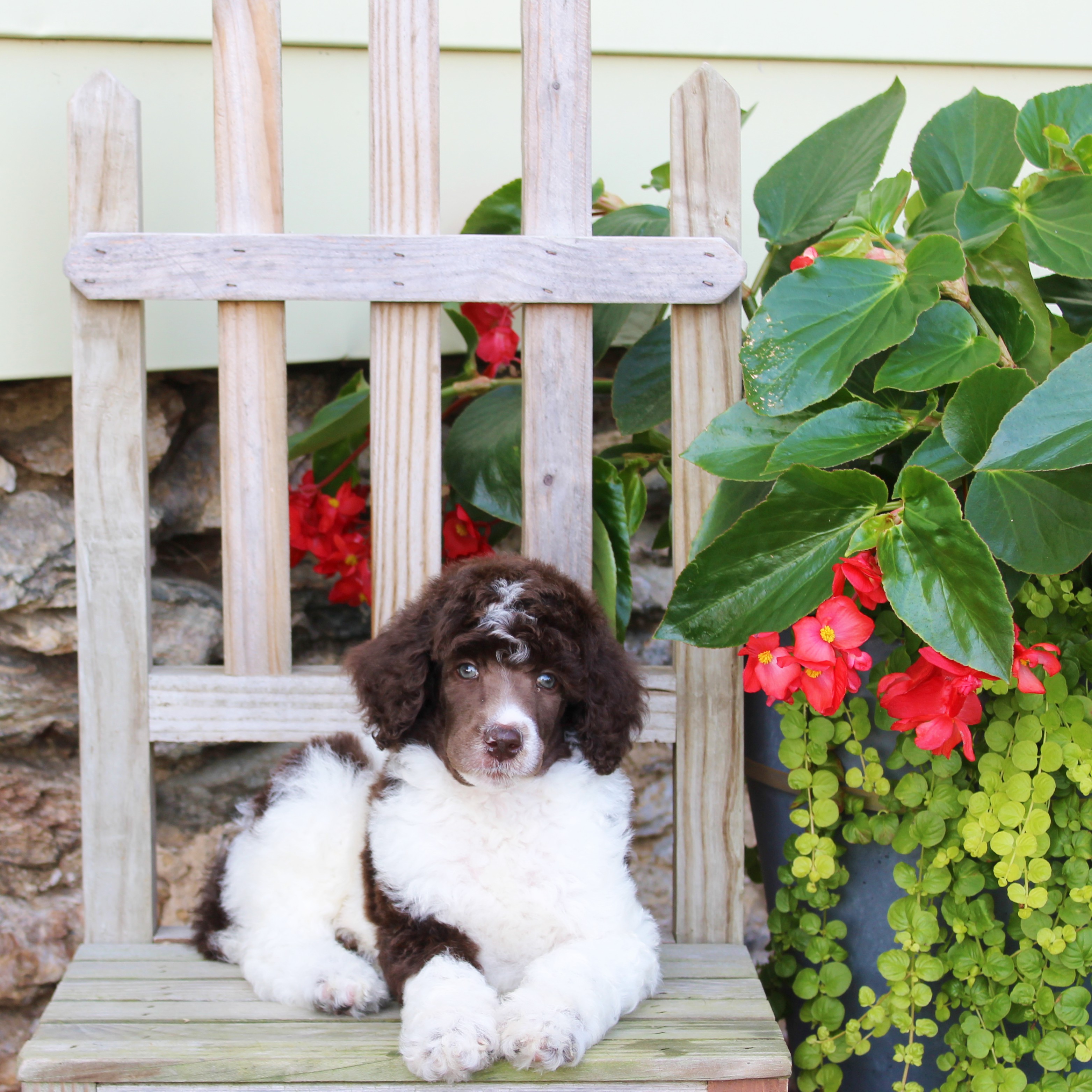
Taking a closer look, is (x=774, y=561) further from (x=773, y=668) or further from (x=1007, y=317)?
(x=1007, y=317)

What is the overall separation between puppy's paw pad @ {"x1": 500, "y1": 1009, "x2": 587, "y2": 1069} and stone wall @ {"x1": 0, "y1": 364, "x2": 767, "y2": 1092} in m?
1.13

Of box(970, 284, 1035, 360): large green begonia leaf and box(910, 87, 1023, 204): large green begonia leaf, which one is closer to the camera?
box(970, 284, 1035, 360): large green begonia leaf

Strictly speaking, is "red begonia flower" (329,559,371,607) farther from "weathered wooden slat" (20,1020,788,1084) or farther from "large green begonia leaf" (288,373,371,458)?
"weathered wooden slat" (20,1020,788,1084)

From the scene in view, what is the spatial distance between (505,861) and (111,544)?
3.08 ft

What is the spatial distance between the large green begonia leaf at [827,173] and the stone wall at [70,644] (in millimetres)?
756

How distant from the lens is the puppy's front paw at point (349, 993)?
66.1 inches

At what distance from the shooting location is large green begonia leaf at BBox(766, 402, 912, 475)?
1573 millimetres

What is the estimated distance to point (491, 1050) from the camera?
147cm

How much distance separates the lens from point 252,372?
195cm

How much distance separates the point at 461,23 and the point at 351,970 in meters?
1.99

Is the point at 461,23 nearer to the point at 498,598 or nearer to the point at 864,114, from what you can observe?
the point at 864,114

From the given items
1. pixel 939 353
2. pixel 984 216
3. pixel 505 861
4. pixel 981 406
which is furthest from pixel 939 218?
pixel 505 861

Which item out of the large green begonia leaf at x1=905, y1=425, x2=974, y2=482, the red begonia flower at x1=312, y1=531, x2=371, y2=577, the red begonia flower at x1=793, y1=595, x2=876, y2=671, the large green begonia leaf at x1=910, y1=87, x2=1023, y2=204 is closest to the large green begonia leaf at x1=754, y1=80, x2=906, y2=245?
the large green begonia leaf at x1=910, y1=87, x2=1023, y2=204

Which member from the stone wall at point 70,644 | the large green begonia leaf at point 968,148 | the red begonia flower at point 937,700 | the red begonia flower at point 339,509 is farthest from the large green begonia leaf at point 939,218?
the red begonia flower at point 339,509
